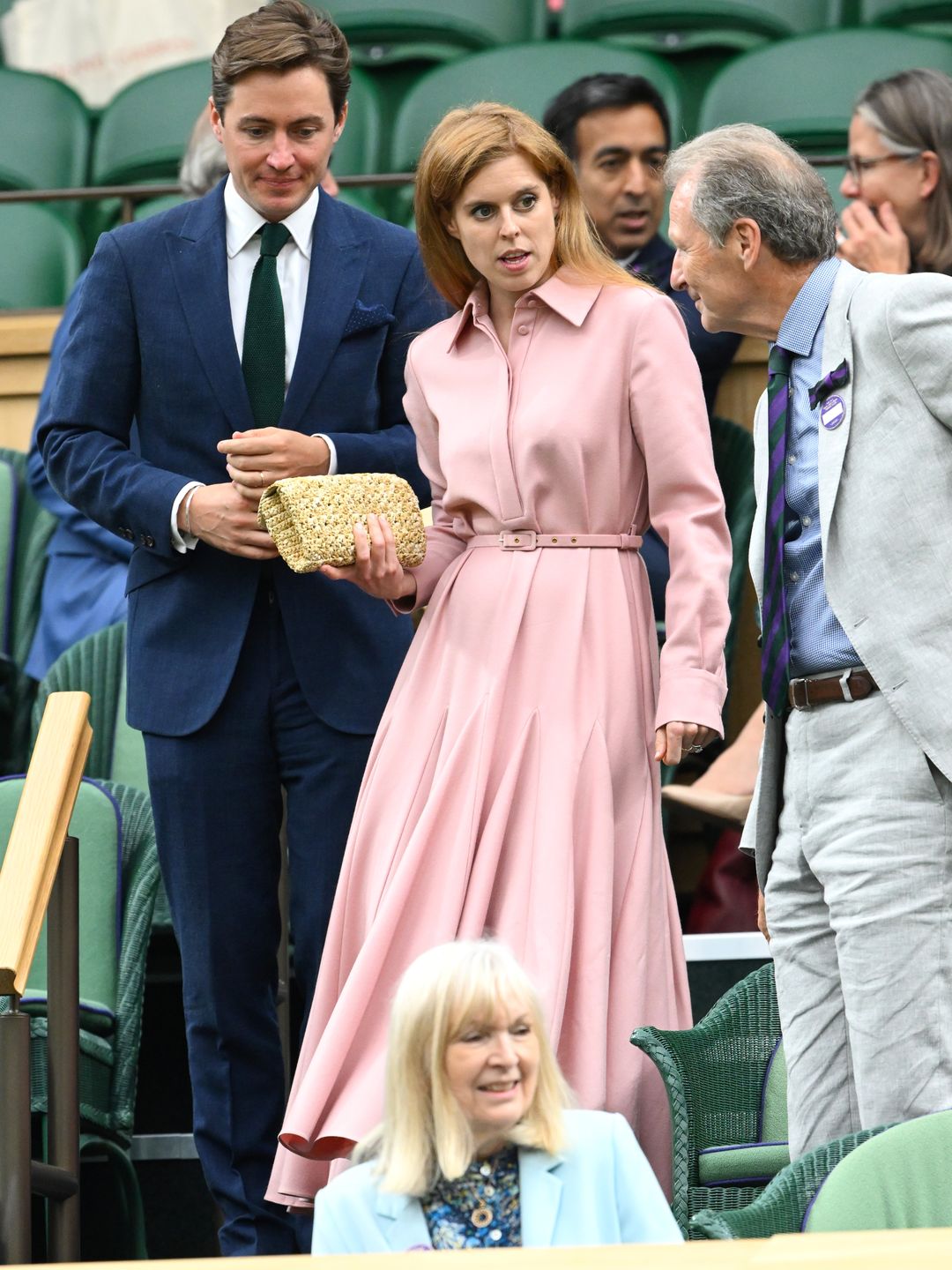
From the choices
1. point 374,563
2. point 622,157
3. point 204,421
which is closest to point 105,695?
point 204,421

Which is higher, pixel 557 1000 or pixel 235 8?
pixel 235 8

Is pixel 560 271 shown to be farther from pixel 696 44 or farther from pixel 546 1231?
pixel 696 44

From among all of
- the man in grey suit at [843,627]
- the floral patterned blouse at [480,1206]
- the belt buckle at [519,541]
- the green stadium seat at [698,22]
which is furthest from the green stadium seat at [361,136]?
the floral patterned blouse at [480,1206]

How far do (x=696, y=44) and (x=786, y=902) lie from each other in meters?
4.43

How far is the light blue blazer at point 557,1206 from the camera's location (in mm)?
2387

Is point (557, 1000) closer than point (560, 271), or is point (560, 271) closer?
point (557, 1000)

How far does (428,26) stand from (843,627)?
4.54 metres

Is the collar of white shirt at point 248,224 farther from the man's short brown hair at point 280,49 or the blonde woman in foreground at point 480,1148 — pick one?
the blonde woman in foreground at point 480,1148

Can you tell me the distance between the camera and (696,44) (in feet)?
22.0

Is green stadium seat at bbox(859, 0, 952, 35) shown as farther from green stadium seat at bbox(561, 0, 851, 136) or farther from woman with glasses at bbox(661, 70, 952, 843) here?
woman with glasses at bbox(661, 70, 952, 843)

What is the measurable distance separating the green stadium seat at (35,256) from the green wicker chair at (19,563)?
3.20ft

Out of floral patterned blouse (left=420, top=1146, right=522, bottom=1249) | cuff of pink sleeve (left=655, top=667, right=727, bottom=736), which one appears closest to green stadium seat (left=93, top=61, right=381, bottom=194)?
cuff of pink sleeve (left=655, top=667, right=727, bottom=736)

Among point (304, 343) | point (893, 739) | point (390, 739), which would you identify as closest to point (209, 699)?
point (390, 739)

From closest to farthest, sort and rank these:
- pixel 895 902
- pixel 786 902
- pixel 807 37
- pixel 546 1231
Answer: pixel 546 1231 < pixel 895 902 < pixel 786 902 < pixel 807 37
